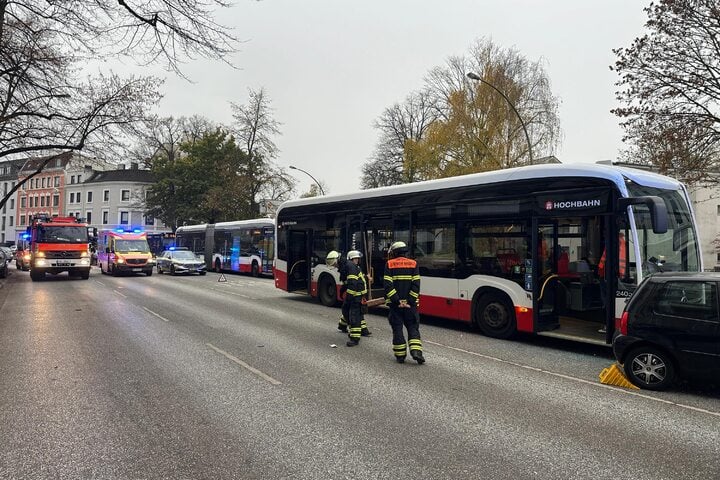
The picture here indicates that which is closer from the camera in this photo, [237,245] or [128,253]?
[128,253]

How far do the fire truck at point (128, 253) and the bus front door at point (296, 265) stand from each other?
14673 mm

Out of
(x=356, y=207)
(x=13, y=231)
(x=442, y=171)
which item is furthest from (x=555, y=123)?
(x=13, y=231)

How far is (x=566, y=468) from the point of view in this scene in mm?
3682

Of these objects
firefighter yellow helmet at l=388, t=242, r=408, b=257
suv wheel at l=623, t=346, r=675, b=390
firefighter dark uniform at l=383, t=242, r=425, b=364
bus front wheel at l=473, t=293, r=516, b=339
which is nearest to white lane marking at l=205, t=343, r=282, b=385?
firefighter dark uniform at l=383, t=242, r=425, b=364

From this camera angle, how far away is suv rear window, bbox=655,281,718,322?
555cm

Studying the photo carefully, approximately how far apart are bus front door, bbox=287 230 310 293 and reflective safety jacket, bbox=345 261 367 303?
6300 millimetres

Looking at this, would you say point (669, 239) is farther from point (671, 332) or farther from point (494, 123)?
point (494, 123)

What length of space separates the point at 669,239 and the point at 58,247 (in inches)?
974

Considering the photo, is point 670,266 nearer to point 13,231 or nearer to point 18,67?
point 18,67

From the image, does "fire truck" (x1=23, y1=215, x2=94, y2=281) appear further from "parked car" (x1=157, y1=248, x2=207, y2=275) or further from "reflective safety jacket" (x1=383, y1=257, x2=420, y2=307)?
"reflective safety jacket" (x1=383, y1=257, x2=420, y2=307)

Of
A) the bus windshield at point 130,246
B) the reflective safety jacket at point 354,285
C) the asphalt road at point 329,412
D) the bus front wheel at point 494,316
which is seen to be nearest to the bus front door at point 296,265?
the asphalt road at point 329,412

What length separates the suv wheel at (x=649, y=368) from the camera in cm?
575

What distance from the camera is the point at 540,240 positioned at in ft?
28.1

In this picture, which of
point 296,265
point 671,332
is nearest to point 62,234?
point 296,265
